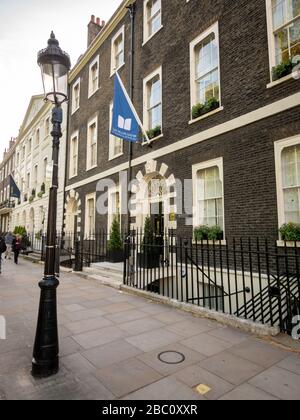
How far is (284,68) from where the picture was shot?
22.4 ft

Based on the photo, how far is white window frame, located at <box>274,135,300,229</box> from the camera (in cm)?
668

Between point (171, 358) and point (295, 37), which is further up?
point (295, 37)

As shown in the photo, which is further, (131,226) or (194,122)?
(131,226)

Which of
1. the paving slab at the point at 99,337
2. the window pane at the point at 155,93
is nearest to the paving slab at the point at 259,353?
the paving slab at the point at 99,337

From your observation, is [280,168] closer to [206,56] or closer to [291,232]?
[291,232]

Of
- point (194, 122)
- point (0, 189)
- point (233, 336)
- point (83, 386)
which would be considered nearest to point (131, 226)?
point (194, 122)

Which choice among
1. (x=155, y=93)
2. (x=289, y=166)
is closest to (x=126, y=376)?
(x=289, y=166)

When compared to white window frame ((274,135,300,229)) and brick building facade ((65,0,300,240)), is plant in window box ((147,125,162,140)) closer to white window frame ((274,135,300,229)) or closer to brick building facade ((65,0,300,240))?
brick building facade ((65,0,300,240))

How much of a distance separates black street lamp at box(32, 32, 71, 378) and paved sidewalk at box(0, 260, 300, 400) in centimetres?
22

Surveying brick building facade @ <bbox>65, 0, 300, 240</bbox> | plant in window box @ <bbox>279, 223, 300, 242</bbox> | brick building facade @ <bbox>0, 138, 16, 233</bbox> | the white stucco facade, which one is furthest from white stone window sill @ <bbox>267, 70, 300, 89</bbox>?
brick building facade @ <bbox>0, 138, 16, 233</bbox>

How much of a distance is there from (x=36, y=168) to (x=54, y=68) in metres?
24.0

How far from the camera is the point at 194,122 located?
938cm
